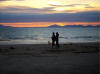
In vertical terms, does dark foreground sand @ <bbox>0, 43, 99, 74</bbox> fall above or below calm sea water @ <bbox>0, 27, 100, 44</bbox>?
below

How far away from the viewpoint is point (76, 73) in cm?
625

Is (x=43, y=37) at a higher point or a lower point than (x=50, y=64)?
higher

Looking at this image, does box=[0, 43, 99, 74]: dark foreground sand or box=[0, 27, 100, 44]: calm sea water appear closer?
box=[0, 43, 99, 74]: dark foreground sand

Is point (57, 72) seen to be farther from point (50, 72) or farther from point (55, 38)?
point (55, 38)

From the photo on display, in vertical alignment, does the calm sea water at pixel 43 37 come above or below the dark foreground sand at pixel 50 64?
above

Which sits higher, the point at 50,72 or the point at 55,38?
the point at 55,38

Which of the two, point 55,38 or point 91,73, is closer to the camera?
point 91,73

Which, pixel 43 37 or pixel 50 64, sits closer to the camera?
pixel 50 64

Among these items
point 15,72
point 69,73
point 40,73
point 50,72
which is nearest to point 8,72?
point 15,72

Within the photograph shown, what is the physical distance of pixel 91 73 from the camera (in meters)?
6.24

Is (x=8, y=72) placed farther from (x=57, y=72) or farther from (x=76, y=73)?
(x=76, y=73)

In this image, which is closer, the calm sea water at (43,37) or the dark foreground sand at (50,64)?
the dark foreground sand at (50,64)

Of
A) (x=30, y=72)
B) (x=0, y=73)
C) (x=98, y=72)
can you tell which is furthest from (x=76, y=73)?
(x=0, y=73)

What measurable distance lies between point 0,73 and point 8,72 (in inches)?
14.7
